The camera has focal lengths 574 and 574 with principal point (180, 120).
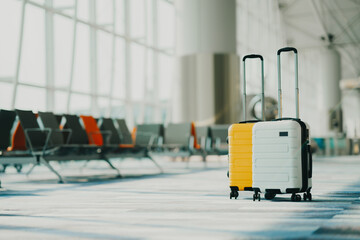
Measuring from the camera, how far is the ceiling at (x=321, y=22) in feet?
112

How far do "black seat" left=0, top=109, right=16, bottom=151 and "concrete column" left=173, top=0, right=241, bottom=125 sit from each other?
9.48m

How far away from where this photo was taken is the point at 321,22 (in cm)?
3494

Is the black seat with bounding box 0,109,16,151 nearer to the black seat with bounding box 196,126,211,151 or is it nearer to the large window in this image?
the large window

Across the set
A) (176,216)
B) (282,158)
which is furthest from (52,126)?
(176,216)

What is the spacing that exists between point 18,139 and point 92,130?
164cm

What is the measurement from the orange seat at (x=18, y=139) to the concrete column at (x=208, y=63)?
343 inches

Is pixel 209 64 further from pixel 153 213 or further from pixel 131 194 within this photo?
pixel 153 213

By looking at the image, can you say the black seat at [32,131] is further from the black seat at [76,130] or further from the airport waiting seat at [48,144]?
the black seat at [76,130]

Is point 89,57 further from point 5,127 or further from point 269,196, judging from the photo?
point 269,196

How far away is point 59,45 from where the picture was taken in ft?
48.4

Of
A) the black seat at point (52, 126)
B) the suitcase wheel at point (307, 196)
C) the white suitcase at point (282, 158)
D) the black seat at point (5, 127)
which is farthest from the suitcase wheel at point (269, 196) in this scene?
the black seat at point (52, 126)

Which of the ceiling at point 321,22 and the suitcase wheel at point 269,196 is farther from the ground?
the ceiling at point 321,22

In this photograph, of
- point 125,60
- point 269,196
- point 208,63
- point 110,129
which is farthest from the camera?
point 125,60

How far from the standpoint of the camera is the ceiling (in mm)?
34125
